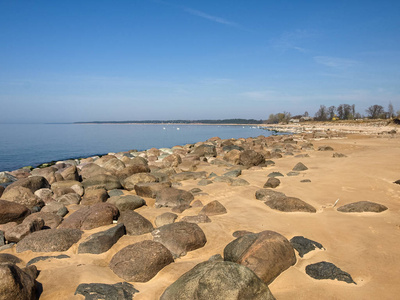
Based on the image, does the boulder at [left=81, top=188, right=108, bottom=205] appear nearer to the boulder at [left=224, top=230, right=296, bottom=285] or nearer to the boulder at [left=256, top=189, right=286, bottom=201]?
the boulder at [left=256, top=189, right=286, bottom=201]

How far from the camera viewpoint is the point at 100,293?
3363 millimetres

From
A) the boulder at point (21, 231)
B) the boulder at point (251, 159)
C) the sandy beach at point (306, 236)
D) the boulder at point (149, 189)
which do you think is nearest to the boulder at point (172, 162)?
the boulder at point (251, 159)

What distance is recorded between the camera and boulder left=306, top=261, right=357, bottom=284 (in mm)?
3605

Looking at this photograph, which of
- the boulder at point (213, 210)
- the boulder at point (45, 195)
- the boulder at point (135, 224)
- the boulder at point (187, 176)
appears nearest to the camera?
the boulder at point (135, 224)

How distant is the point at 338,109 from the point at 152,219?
105 metres

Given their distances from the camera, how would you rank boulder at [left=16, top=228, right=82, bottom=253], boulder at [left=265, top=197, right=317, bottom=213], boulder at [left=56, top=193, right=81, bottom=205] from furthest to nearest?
boulder at [left=56, top=193, right=81, bottom=205] < boulder at [left=265, top=197, right=317, bottom=213] < boulder at [left=16, top=228, right=82, bottom=253]

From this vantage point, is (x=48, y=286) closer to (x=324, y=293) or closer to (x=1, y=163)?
(x=324, y=293)

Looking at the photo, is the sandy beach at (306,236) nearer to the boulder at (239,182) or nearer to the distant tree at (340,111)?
the boulder at (239,182)

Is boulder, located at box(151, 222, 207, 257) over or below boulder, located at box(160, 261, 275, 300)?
below

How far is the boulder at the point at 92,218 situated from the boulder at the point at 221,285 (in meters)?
3.52

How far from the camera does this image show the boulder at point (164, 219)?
609 centimetres

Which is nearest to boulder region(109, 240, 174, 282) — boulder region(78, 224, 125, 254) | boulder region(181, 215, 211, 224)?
boulder region(78, 224, 125, 254)

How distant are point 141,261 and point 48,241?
89.0 inches

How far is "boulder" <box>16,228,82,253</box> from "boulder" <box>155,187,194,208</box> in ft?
8.68
